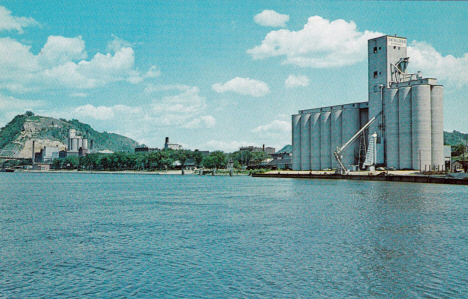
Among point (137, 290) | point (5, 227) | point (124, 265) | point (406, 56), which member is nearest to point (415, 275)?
point (137, 290)

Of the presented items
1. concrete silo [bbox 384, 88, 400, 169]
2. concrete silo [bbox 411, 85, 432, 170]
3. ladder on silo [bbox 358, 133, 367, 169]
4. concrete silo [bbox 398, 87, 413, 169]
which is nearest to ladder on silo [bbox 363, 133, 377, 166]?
concrete silo [bbox 384, 88, 400, 169]

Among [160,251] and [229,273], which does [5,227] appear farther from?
[229,273]

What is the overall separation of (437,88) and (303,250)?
102 m

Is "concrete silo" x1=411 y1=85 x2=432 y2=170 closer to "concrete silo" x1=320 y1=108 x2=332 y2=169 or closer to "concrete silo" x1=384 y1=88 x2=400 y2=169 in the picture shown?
"concrete silo" x1=384 y1=88 x2=400 y2=169

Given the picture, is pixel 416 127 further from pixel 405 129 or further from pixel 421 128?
pixel 405 129

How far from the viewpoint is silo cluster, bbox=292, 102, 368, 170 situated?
135 metres

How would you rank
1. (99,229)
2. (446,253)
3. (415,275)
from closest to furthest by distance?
1. (415,275)
2. (446,253)
3. (99,229)

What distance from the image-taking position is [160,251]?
84.2 ft

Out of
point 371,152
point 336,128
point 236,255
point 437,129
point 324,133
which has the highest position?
point 336,128

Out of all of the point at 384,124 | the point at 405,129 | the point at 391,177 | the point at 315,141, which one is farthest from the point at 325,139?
the point at 391,177

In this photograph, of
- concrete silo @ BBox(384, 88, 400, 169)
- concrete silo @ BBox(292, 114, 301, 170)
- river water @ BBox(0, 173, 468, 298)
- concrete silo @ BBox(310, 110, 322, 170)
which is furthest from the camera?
concrete silo @ BBox(292, 114, 301, 170)

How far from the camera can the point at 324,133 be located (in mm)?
143750

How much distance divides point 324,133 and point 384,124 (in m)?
24.9

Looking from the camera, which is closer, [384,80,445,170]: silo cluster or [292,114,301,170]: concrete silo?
[384,80,445,170]: silo cluster
